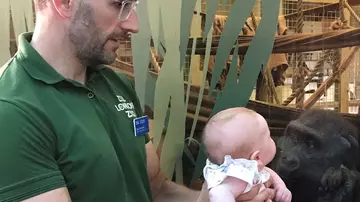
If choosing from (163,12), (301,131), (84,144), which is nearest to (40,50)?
(84,144)

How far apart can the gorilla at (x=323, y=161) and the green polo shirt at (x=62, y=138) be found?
1.79 feet

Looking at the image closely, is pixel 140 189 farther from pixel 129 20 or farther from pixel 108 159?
pixel 129 20

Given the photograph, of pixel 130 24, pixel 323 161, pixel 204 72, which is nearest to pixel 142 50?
pixel 204 72

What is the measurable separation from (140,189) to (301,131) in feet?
2.03

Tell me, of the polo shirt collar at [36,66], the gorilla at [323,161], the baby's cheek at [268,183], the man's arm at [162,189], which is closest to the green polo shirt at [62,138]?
the polo shirt collar at [36,66]

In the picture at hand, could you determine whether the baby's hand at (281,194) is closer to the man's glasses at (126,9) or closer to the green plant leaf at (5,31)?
the man's glasses at (126,9)

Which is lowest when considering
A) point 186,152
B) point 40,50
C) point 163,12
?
point 186,152

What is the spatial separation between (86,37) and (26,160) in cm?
33

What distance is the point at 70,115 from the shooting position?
1.02 meters

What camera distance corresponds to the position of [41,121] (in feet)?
3.15

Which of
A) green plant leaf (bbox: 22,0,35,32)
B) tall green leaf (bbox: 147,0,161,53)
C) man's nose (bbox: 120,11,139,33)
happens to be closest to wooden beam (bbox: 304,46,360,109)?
tall green leaf (bbox: 147,0,161,53)

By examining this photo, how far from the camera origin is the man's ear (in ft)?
3.55

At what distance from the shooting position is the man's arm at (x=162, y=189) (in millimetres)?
1408

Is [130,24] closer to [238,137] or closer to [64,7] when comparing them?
[64,7]
